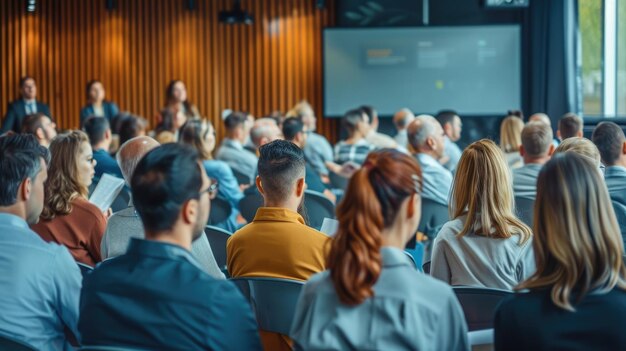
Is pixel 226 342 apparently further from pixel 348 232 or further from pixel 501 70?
pixel 501 70

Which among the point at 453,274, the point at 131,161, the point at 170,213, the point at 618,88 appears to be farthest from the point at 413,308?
the point at 618,88

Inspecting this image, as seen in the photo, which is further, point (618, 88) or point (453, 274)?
point (618, 88)

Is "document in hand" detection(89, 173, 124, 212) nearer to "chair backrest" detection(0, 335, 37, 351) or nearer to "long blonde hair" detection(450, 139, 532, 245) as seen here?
"long blonde hair" detection(450, 139, 532, 245)

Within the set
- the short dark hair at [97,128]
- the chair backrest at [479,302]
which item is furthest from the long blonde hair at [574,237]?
the short dark hair at [97,128]

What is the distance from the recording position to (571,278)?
7.04ft

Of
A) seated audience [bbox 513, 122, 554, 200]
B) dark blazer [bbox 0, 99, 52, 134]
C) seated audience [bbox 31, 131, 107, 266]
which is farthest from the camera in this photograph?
dark blazer [bbox 0, 99, 52, 134]

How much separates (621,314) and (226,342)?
93 centimetres

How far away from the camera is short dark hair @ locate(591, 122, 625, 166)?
483 centimetres

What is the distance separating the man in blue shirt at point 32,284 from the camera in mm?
2641

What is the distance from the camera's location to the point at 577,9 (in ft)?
36.1

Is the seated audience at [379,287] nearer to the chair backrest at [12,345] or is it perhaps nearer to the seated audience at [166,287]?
the seated audience at [166,287]

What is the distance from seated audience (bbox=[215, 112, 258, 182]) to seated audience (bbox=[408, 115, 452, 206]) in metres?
1.73

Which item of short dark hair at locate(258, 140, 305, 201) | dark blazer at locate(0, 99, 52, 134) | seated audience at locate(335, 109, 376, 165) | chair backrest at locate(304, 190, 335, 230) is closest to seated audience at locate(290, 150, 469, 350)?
short dark hair at locate(258, 140, 305, 201)

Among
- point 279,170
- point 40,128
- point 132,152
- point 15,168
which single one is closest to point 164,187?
point 15,168
